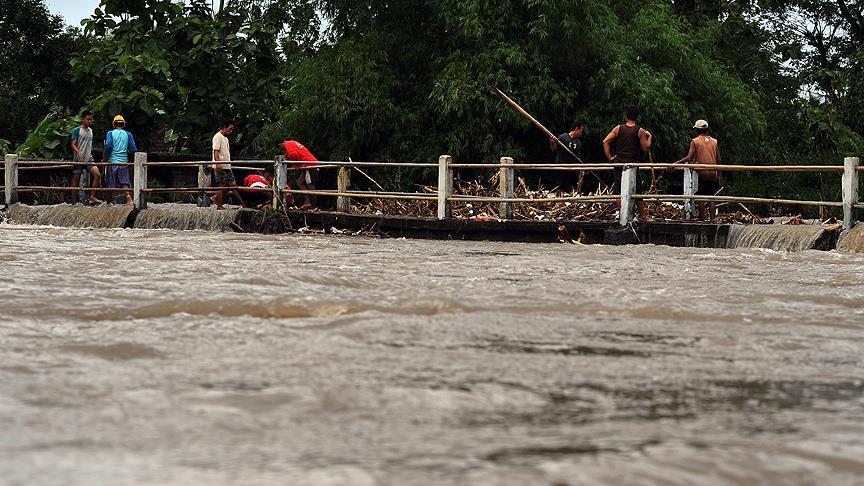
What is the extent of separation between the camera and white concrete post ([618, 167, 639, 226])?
14.9 metres

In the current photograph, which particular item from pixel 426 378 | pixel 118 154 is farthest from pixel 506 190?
pixel 426 378

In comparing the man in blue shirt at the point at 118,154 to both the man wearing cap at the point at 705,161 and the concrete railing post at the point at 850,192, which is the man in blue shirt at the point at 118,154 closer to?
the man wearing cap at the point at 705,161

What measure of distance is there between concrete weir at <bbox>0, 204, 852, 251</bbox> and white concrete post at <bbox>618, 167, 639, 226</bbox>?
183 mm

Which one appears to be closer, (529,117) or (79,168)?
(529,117)

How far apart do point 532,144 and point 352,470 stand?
60.0 ft

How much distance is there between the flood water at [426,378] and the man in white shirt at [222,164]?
7.45 meters

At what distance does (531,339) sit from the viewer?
20.9 feet

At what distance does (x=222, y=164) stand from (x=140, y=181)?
7.00ft

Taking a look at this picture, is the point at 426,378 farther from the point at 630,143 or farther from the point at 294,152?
the point at 294,152

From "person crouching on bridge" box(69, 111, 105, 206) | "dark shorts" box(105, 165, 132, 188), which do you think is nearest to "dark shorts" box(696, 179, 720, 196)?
"dark shorts" box(105, 165, 132, 188)

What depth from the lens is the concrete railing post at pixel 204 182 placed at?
61.7ft

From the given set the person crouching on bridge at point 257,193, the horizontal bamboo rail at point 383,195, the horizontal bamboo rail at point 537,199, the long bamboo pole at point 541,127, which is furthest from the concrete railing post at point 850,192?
the person crouching on bridge at point 257,193

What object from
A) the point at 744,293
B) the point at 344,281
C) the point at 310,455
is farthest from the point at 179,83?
the point at 310,455

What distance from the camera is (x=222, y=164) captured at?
1719 centimetres
